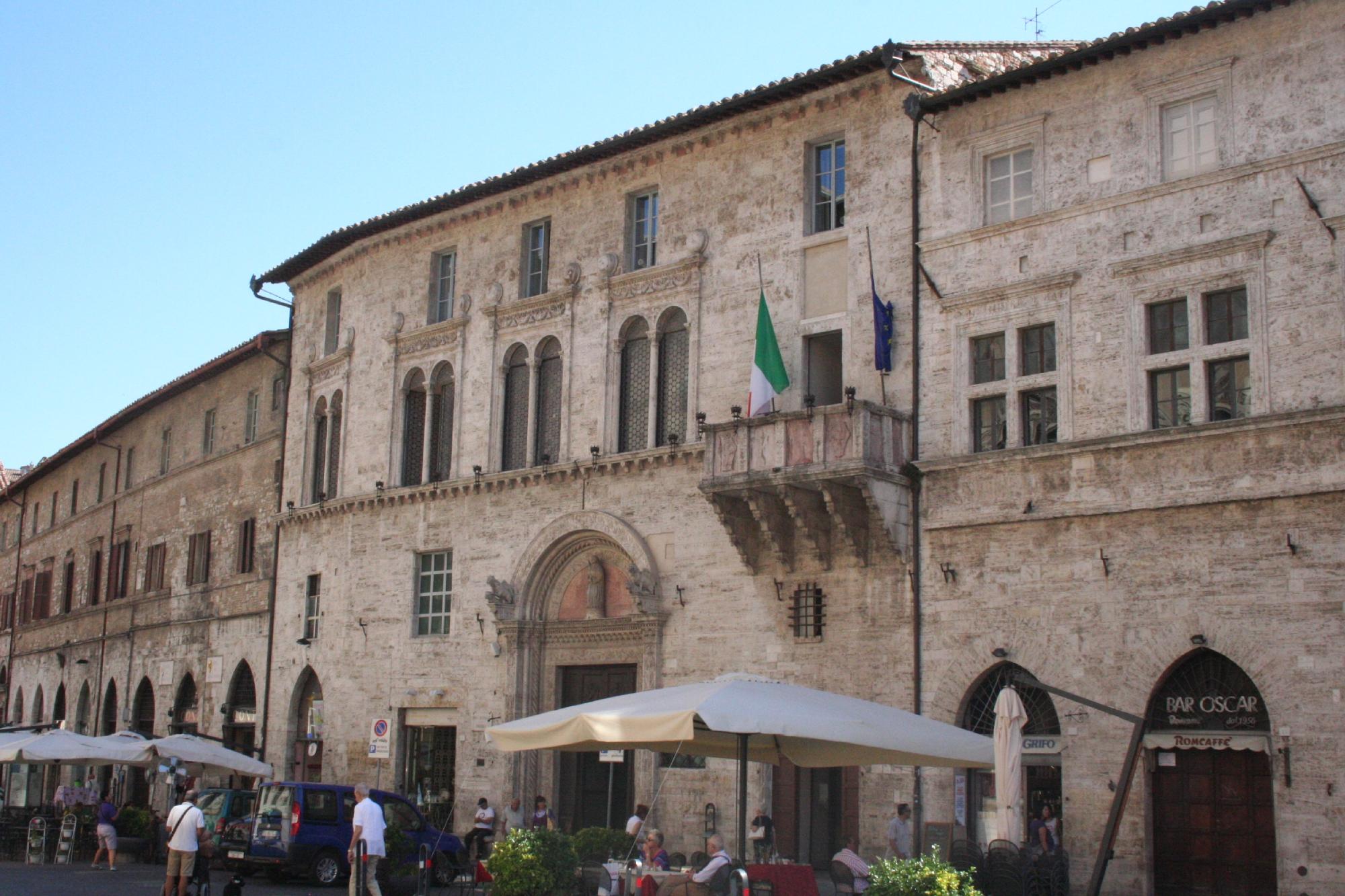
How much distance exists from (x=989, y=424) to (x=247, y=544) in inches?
796

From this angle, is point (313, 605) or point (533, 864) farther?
point (313, 605)

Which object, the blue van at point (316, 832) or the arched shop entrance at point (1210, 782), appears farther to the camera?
the blue van at point (316, 832)

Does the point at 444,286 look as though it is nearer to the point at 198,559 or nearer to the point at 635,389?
the point at 635,389

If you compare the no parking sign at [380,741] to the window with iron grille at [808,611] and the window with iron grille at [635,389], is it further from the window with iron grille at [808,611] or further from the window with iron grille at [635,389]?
the window with iron grille at [808,611]

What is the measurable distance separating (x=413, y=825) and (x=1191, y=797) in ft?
36.3

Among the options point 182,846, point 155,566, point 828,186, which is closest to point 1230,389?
point 828,186

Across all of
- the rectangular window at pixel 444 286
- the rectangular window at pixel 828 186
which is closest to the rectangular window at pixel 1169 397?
the rectangular window at pixel 828 186

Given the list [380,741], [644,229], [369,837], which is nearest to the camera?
Answer: [369,837]

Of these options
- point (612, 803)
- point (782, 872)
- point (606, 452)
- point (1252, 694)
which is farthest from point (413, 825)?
point (1252, 694)

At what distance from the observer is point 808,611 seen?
22.4 m

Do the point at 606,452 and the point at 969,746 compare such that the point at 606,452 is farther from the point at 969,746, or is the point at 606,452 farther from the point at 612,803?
the point at 969,746

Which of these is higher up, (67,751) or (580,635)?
(580,635)

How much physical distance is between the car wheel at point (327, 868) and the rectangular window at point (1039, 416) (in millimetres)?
11630

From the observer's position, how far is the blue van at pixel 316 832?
22.2 metres
